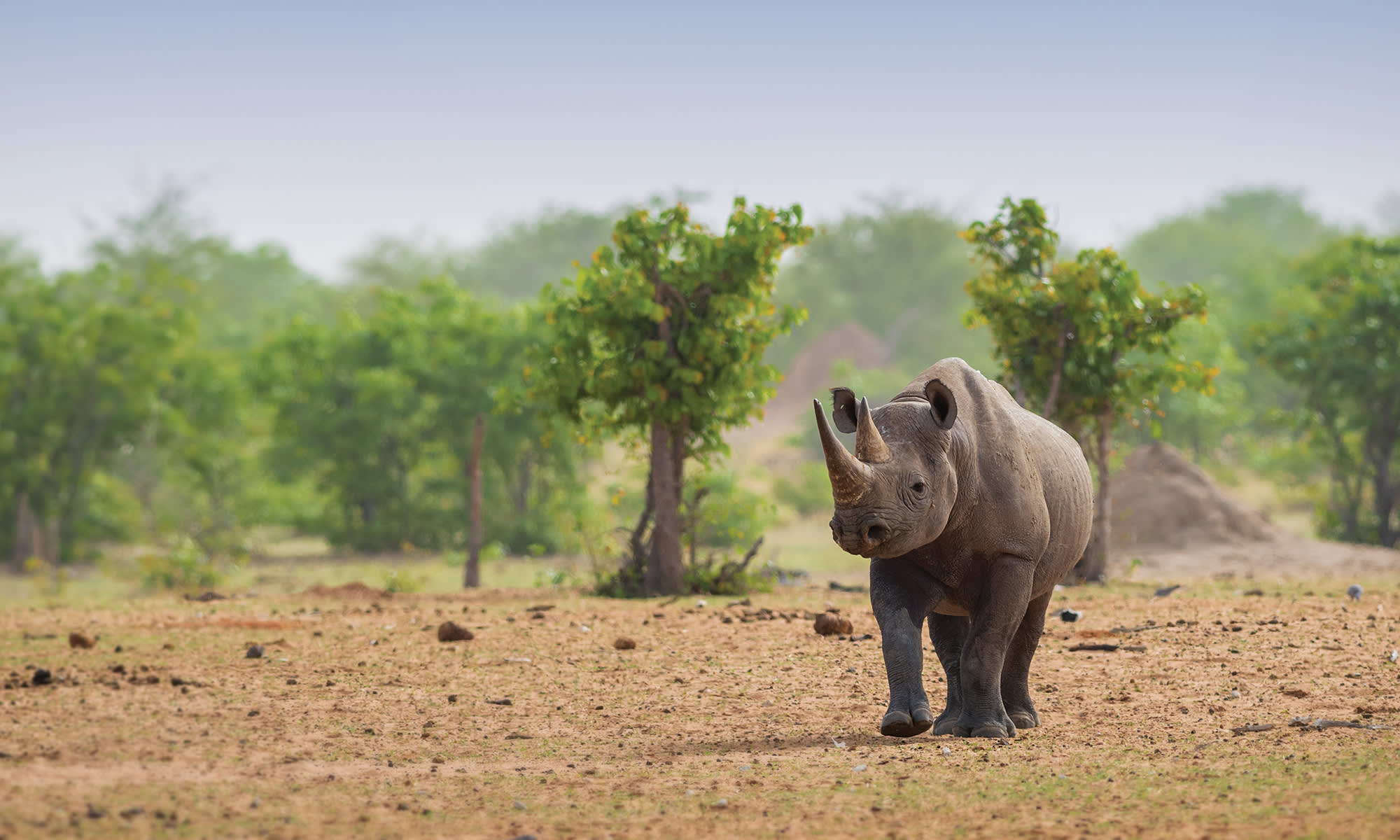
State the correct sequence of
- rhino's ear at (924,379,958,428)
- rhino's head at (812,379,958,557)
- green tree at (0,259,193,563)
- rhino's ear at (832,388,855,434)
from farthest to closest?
1. green tree at (0,259,193,563)
2. rhino's ear at (832,388,855,434)
3. rhino's ear at (924,379,958,428)
4. rhino's head at (812,379,958,557)

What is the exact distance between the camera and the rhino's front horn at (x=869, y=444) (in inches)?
288

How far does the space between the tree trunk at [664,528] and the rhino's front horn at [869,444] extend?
27.8 ft

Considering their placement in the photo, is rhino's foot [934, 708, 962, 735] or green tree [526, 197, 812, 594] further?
green tree [526, 197, 812, 594]

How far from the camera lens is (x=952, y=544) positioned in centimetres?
799

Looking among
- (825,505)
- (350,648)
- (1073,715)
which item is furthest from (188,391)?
(1073,715)

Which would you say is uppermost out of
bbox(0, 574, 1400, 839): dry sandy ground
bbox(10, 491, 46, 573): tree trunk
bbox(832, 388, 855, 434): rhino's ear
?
bbox(832, 388, 855, 434): rhino's ear

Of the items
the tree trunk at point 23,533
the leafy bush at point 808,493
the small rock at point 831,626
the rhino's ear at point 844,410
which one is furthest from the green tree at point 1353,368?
the tree trunk at point 23,533

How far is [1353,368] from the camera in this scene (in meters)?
23.8

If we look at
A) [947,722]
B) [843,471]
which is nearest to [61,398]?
[947,722]

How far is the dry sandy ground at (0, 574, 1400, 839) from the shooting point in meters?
6.15

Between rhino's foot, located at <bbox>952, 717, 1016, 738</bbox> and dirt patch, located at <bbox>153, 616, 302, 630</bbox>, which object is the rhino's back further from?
dirt patch, located at <bbox>153, 616, 302, 630</bbox>

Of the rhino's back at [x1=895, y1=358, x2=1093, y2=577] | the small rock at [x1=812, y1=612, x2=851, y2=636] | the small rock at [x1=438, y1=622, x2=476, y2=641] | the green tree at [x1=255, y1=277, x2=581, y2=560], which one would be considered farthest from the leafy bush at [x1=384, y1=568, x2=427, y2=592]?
the rhino's back at [x1=895, y1=358, x2=1093, y2=577]

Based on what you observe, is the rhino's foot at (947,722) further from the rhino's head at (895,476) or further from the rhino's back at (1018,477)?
the rhino's head at (895,476)

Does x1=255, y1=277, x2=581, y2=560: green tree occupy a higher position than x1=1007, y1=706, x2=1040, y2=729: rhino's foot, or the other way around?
x1=255, y1=277, x2=581, y2=560: green tree
